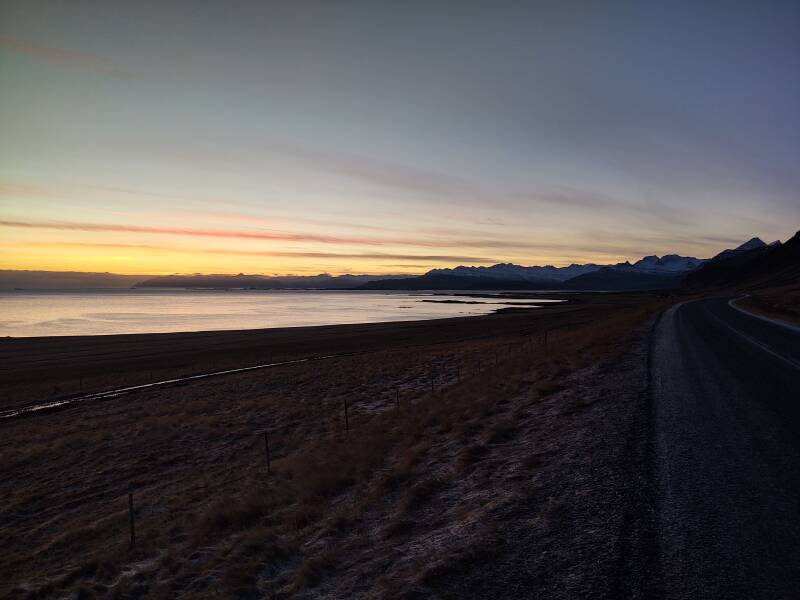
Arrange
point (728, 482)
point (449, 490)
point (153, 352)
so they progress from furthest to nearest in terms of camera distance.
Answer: point (153, 352), point (449, 490), point (728, 482)

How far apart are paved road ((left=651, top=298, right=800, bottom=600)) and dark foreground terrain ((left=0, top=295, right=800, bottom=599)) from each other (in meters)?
0.03

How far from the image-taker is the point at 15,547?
1077 centimetres

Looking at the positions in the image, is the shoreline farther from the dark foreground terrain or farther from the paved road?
the paved road

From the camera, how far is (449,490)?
339 inches

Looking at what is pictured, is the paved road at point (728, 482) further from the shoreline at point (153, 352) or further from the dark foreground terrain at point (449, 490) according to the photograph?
the shoreline at point (153, 352)

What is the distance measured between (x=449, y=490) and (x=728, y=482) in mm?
4439

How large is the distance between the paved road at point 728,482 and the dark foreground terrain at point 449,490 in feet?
0.11

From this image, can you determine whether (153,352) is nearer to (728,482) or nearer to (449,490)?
(449,490)

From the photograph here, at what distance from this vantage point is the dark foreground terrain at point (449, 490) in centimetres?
566

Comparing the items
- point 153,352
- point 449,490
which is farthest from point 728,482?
point 153,352

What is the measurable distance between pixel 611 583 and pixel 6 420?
90.4 ft

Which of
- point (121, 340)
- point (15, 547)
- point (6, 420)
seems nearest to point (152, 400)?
point (6, 420)

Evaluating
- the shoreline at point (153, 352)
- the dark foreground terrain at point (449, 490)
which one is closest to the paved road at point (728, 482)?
the dark foreground terrain at point (449, 490)

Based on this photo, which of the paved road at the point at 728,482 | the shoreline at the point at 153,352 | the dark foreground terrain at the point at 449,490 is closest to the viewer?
the paved road at the point at 728,482
